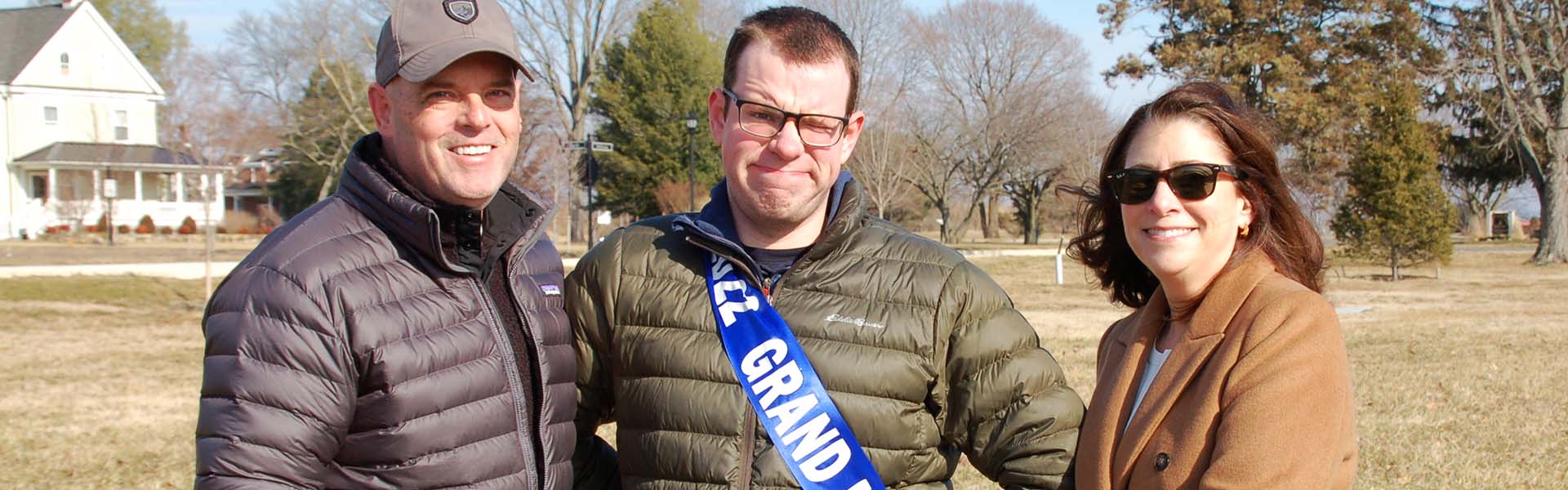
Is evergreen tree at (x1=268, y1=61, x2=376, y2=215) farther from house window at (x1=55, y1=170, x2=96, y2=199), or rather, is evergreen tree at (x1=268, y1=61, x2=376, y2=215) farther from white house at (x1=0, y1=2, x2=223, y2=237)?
house window at (x1=55, y1=170, x2=96, y2=199)

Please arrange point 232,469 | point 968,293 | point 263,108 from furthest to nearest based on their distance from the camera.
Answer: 1. point 263,108
2. point 968,293
3. point 232,469

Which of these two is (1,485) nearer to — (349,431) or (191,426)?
(191,426)

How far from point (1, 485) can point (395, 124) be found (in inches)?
222

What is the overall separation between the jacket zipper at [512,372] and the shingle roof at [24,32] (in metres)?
50.3

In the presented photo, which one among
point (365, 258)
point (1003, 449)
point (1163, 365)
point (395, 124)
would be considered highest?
point (395, 124)

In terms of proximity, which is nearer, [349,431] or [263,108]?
[349,431]

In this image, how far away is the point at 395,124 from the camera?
7.60 feet

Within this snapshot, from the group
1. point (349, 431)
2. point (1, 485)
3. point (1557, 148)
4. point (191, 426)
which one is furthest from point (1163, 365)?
point (1557, 148)

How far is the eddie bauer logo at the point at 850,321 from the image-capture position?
243 cm

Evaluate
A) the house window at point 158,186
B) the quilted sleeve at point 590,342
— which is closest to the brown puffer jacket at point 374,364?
the quilted sleeve at point 590,342

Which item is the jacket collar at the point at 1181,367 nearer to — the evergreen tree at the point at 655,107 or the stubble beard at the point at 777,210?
the stubble beard at the point at 777,210

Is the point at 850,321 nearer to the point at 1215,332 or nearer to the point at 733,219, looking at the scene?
the point at 733,219

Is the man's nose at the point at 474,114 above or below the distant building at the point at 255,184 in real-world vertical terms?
below

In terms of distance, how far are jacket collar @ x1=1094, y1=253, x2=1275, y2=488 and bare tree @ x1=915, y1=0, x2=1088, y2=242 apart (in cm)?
4877
